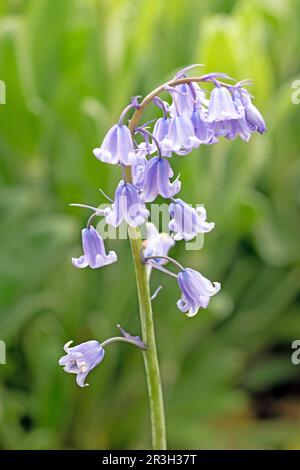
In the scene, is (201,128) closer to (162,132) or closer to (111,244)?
(162,132)

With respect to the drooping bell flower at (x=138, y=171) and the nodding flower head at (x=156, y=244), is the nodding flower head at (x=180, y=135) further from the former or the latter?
the nodding flower head at (x=156, y=244)

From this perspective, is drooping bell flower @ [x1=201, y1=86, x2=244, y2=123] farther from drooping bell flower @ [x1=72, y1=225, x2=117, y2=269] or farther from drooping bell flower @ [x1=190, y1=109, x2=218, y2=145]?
drooping bell flower @ [x1=72, y1=225, x2=117, y2=269]

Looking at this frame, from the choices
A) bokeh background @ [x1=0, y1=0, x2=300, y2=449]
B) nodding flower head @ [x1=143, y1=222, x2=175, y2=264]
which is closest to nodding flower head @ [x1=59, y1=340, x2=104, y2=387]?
nodding flower head @ [x1=143, y1=222, x2=175, y2=264]

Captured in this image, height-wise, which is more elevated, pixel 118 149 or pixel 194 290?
pixel 118 149

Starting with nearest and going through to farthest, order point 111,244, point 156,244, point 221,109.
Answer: point 221,109 → point 156,244 → point 111,244

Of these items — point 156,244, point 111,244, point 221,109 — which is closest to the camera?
point 221,109

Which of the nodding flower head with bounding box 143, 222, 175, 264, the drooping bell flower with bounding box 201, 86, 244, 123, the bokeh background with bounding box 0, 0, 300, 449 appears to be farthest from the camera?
the bokeh background with bounding box 0, 0, 300, 449

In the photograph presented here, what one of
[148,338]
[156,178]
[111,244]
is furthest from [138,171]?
[111,244]
